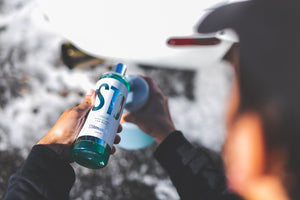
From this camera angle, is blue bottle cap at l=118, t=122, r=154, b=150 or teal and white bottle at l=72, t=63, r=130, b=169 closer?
teal and white bottle at l=72, t=63, r=130, b=169

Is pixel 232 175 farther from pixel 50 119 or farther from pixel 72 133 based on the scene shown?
pixel 50 119

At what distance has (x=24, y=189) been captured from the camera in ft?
2.05

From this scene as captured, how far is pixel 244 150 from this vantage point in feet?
4.58

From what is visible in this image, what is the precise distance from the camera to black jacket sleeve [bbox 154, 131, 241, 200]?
831mm

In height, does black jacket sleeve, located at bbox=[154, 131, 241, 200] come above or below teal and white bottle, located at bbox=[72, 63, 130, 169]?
below

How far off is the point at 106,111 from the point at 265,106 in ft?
3.85

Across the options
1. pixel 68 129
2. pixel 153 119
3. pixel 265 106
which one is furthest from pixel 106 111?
pixel 265 106

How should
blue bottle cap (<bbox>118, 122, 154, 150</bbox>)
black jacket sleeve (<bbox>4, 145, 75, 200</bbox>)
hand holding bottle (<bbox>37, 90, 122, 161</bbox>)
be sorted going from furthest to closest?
blue bottle cap (<bbox>118, 122, 154, 150</bbox>)
hand holding bottle (<bbox>37, 90, 122, 161</bbox>)
black jacket sleeve (<bbox>4, 145, 75, 200</bbox>)

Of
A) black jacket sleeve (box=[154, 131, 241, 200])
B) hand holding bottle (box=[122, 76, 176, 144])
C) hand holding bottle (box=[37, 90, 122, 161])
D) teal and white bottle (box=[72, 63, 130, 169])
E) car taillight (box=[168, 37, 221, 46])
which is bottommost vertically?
black jacket sleeve (box=[154, 131, 241, 200])

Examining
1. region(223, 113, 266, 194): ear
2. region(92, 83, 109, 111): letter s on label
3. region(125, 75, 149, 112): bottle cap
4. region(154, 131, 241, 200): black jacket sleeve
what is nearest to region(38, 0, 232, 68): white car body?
region(125, 75, 149, 112): bottle cap

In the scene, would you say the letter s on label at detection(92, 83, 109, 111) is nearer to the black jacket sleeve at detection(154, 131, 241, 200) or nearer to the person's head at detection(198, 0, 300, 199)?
the black jacket sleeve at detection(154, 131, 241, 200)

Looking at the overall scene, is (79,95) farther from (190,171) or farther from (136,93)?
(190,171)

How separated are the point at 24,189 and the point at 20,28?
136 centimetres

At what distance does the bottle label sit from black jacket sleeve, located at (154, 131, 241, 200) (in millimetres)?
281
